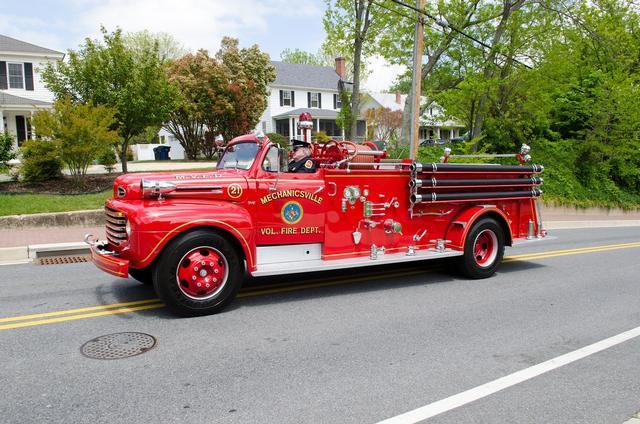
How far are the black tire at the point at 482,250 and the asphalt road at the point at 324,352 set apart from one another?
0.21m

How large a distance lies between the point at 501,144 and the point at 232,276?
22317 millimetres

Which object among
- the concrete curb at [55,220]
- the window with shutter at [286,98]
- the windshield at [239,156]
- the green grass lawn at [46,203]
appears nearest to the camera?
the windshield at [239,156]

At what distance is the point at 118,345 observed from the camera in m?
4.73

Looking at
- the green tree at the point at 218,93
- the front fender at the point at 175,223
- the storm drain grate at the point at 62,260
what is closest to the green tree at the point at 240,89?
the green tree at the point at 218,93

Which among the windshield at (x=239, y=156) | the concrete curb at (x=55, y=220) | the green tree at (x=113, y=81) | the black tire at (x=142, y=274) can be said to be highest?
the green tree at (x=113, y=81)

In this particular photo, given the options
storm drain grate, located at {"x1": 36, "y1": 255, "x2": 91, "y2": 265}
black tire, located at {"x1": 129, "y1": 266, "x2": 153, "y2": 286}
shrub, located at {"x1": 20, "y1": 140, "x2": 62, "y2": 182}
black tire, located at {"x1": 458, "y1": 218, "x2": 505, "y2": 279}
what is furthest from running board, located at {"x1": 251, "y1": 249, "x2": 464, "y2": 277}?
shrub, located at {"x1": 20, "y1": 140, "x2": 62, "y2": 182}

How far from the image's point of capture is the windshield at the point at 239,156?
645 centimetres

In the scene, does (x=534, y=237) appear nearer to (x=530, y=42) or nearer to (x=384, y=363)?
(x=384, y=363)

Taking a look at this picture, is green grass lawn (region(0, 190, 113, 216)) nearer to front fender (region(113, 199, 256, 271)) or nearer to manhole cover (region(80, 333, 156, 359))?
front fender (region(113, 199, 256, 271))

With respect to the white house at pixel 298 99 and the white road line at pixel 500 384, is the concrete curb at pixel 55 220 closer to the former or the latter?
the white road line at pixel 500 384

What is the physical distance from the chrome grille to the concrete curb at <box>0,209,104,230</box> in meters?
7.18

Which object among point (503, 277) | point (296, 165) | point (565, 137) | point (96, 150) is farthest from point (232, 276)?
point (565, 137)

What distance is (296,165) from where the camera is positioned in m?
6.93

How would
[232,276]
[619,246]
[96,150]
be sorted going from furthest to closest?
[96,150] < [619,246] < [232,276]
